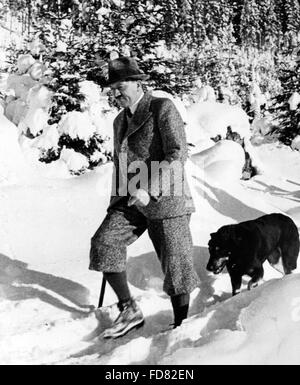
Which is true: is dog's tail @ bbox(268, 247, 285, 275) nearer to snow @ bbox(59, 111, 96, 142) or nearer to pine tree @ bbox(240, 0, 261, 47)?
snow @ bbox(59, 111, 96, 142)

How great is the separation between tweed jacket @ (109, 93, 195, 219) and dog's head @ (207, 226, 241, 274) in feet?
5.17

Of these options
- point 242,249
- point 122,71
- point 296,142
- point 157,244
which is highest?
point 122,71

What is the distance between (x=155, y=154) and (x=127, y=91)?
473 millimetres

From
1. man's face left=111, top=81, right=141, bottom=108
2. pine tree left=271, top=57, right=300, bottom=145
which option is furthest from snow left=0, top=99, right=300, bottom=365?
pine tree left=271, top=57, right=300, bottom=145

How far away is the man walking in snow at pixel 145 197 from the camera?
294 cm

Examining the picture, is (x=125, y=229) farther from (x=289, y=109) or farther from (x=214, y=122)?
(x=289, y=109)

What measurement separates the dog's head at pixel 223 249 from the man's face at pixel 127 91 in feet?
6.73

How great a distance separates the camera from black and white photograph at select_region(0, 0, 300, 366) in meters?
2.56

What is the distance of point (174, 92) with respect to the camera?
1224 cm

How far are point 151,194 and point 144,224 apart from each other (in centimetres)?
46

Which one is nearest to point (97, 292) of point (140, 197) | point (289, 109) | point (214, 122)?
point (140, 197)

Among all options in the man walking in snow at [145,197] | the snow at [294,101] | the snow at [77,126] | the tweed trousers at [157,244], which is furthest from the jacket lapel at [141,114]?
the snow at [294,101]

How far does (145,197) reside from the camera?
293cm

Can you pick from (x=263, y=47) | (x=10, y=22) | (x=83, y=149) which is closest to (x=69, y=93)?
(x=83, y=149)
